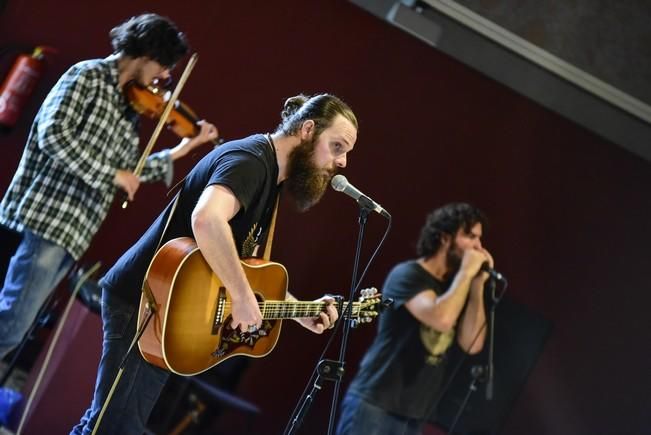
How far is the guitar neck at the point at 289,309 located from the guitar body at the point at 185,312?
137 mm

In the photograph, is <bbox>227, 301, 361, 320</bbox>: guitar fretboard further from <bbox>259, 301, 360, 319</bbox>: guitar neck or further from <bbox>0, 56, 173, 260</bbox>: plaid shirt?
→ <bbox>0, 56, 173, 260</bbox>: plaid shirt

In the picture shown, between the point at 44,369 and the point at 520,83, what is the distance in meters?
3.02

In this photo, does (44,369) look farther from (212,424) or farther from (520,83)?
(520,83)

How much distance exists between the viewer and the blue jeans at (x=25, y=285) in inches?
120

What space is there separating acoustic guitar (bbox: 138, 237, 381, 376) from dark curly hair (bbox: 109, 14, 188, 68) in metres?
0.95

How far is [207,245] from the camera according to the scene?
2.34 m

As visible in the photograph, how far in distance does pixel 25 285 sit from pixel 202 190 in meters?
0.95

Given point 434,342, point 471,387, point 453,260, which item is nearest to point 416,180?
point 453,260

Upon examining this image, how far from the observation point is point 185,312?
98.1 inches

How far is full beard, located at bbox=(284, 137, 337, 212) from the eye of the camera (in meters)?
2.67

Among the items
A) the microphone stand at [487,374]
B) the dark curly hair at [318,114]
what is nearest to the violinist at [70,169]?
the dark curly hair at [318,114]

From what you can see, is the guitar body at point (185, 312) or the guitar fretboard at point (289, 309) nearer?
the guitar body at point (185, 312)

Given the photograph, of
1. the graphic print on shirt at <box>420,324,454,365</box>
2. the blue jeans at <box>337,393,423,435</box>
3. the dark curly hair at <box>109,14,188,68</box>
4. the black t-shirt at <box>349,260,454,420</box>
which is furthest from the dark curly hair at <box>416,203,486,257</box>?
the dark curly hair at <box>109,14,188,68</box>

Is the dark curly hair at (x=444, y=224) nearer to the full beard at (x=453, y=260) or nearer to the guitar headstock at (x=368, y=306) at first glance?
the full beard at (x=453, y=260)
